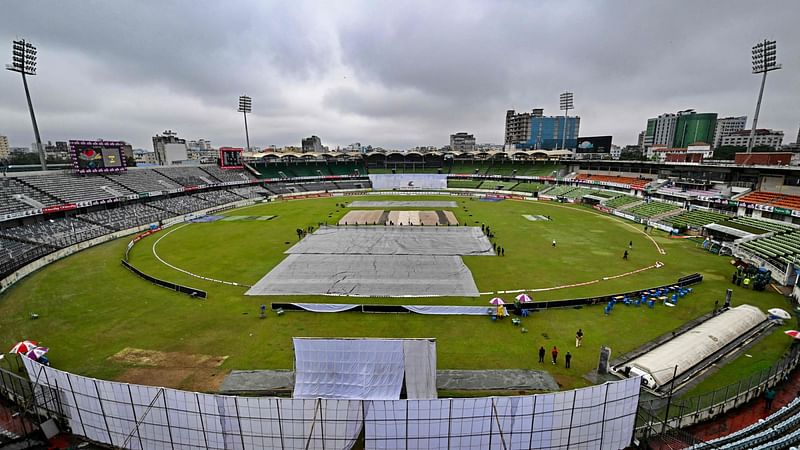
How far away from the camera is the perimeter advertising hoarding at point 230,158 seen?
280 ft

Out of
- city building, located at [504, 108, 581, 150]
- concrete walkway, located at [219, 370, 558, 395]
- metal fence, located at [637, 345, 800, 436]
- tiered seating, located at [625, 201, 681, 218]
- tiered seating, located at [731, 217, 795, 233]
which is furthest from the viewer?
city building, located at [504, 108, 581, 150]

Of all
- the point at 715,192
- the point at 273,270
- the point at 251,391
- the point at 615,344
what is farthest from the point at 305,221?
the point at 715,192

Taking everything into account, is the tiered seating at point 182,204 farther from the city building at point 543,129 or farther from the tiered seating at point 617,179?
the city building at point 543,129

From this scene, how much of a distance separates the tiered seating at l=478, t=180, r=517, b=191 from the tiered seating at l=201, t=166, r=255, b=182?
194 ft

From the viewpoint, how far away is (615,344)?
740 inches

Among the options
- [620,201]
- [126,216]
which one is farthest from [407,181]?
[126,216]

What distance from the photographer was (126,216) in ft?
164

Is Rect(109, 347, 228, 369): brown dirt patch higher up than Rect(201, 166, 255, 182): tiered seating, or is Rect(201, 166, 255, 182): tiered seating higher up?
Rect(201, 166, 255, 182): tiered seating

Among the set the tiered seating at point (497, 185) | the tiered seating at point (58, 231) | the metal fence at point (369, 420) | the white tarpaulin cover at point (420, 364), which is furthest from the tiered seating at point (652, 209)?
the tiered seating at point (58, 231)

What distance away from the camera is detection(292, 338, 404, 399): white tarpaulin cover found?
1339 cm

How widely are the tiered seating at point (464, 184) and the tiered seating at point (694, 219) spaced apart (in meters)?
48.1

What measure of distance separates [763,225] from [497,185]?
55249mm

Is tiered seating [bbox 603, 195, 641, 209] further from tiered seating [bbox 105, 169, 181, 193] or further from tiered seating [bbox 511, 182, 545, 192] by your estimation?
tiered seating [bbox 105, 169, 181, 193]

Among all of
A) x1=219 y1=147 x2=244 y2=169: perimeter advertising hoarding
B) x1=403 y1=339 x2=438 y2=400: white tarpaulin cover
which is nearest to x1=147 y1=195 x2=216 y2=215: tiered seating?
x1=219 y1=147 x2=244 y2=169: perimeter advertising hoarding
